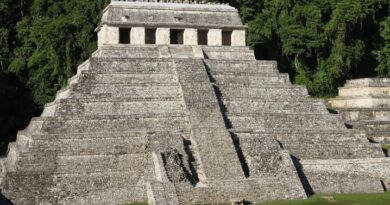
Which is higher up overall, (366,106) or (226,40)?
(226,40)

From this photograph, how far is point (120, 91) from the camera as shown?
27.3 m

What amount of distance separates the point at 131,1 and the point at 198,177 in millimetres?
11436

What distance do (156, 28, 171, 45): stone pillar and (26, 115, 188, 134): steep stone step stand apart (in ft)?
19.8

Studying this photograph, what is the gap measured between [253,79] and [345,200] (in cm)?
795

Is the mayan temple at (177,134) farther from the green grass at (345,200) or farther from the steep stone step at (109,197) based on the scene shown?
the green grass at (345,200)

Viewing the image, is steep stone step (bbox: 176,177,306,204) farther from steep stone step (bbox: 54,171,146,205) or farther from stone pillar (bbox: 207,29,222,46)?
stone pillar (bbox: 207,29,222,46)

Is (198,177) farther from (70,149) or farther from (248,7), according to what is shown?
(248,7)

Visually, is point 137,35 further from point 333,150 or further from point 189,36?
point 333,150

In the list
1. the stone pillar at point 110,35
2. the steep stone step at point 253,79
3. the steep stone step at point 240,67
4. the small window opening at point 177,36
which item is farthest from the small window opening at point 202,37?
the stone pillar at point 110,35

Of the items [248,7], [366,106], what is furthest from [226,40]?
[248,7]

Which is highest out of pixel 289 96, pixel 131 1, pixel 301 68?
pixel 131 1

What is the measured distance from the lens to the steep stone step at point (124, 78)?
27.2 metres

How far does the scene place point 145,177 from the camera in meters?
24.4

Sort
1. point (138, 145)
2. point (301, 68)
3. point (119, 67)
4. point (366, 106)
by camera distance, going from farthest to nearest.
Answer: point (301, 68)
point (366, 106)
point (119, 67)
point (138, 145)
